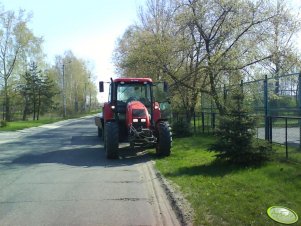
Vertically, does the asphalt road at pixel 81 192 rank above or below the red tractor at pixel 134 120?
below

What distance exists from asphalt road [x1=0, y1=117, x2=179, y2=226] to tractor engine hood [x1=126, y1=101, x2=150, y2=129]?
3.77 ft

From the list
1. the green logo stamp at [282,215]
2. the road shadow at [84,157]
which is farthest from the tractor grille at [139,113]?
the green logo stamp at [282,215]

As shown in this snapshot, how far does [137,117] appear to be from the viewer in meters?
15.5

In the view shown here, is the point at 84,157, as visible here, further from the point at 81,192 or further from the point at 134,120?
the point at 81,192

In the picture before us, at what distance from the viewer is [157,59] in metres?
23.7

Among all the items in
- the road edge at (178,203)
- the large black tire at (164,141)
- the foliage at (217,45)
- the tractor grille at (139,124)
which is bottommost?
the road edge at (178,203)

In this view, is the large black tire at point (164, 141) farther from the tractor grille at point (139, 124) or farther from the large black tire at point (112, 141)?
the large black tire at point (112, 141)

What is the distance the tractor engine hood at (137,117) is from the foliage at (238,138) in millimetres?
4194

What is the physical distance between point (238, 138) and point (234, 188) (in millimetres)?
2796

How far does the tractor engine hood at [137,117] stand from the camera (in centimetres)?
1544

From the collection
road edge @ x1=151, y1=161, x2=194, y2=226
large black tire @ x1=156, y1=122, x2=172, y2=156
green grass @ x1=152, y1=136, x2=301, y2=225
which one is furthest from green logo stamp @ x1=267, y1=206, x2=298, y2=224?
large black tire @ x1=156, y1=122, x2=172, y2=156

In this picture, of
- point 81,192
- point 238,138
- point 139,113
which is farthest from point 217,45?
point 81,192

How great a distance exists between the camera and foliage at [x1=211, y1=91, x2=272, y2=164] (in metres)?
10.9

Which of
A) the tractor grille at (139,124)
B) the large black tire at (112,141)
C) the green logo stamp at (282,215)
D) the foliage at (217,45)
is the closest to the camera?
the green logo stamp at (282,215)
